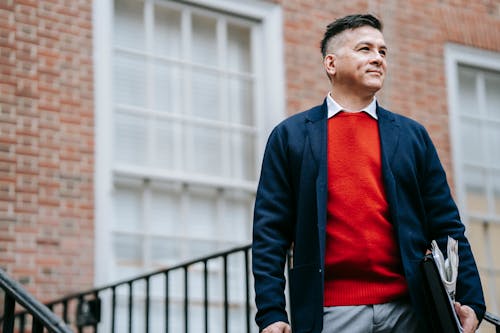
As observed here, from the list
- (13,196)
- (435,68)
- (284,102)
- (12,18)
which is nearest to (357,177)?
(13,196)

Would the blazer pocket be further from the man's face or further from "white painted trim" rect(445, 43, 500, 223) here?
"white painted trim" rect(445, 43, 500, 223)

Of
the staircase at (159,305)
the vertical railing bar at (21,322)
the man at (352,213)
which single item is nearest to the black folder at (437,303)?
the man at (352,213)

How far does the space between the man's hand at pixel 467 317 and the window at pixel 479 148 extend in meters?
5.80

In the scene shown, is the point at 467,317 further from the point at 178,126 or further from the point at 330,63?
the point at 178,126

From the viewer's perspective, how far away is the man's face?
2916mm

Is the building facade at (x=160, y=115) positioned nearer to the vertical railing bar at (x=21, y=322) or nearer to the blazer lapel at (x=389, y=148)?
the vertical railing bar at (x=21, y=322)

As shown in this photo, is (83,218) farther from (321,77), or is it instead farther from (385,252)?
(385,252)

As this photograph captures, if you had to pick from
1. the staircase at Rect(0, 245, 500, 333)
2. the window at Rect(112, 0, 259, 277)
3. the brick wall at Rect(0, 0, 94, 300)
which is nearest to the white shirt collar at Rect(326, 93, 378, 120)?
the staircase at Rect(0, 245, 500, 333)

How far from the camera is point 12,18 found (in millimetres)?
6328

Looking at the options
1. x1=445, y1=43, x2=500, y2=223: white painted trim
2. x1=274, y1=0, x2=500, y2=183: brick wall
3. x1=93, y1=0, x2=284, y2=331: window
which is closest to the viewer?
x1=93, y1=0, x2=284, y2=331: window

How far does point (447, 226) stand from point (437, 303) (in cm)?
36

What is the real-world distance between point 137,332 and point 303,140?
12.8 ft

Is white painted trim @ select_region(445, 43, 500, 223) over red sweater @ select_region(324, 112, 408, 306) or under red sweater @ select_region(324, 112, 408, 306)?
over

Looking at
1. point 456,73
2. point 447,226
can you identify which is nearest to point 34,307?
point 447,226
